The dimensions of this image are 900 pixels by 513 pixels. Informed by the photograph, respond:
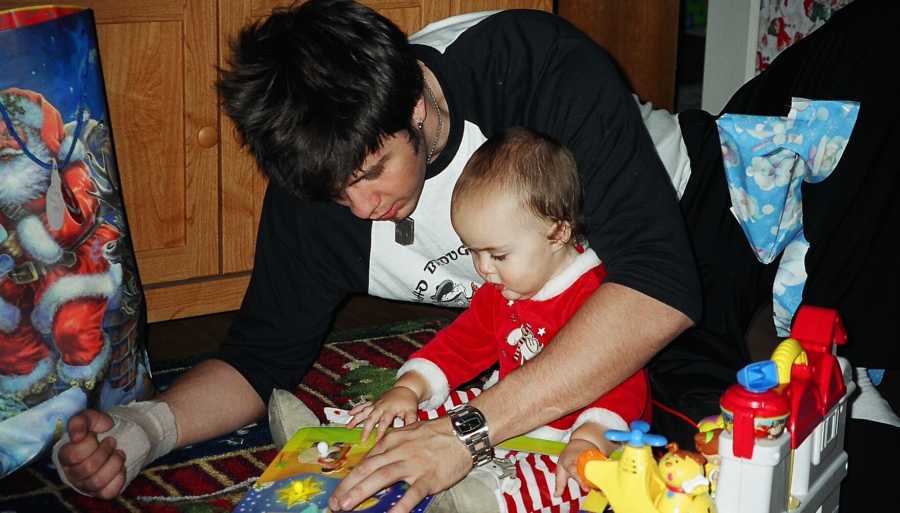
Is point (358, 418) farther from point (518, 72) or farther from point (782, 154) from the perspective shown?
point (782, 154)

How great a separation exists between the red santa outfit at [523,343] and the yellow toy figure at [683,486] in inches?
11.1

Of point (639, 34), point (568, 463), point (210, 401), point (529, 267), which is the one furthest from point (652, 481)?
point (639, 34)

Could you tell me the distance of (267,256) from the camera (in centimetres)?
145

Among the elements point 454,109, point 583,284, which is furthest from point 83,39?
point 583,284

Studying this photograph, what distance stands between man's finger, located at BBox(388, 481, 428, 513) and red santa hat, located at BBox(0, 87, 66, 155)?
735mm

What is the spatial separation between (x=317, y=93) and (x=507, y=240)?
27cm

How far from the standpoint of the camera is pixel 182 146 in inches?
74.7

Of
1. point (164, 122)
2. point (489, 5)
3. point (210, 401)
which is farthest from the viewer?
point (489, 5)

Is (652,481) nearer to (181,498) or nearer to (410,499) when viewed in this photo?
(410,499)

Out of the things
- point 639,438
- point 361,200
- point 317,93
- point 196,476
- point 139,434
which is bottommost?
point 196,476

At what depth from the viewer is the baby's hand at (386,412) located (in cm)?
127

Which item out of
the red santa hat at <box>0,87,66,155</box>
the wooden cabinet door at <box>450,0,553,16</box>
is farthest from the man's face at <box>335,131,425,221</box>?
the wooden cabinet door at <box>450,0,553,16</box>

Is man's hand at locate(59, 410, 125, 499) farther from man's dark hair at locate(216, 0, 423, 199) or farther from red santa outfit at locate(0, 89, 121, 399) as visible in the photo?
man's dark hair at locate(216, 0, 423, 199)

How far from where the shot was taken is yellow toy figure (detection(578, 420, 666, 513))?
0.94m
